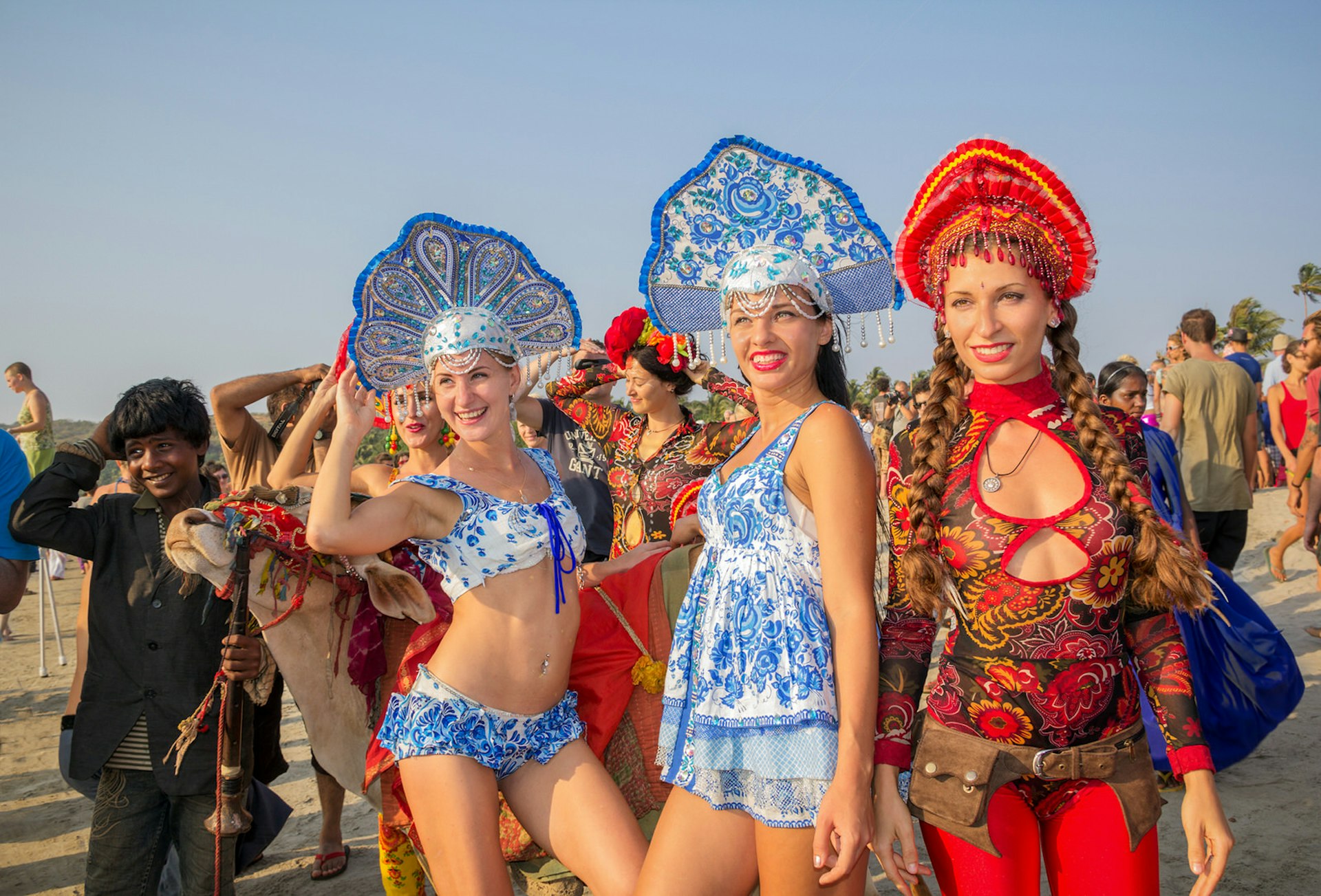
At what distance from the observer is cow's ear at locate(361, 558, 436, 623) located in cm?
300

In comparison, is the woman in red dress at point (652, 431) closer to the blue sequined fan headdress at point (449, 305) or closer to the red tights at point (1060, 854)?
the blue sequined fan headdress at point (449, 305)

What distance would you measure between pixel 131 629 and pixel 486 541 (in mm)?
1706

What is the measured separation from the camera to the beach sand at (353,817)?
3.84 m

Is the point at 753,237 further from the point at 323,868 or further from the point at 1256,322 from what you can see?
the point at 1256,322

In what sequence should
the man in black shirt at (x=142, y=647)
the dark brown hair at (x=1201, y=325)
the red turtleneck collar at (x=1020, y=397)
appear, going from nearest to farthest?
the red turtleneck collar at (x=1020, y=397) < the man in black shirt at (x=142, y=647) < the dark brown hair at (x=1201, y=325)

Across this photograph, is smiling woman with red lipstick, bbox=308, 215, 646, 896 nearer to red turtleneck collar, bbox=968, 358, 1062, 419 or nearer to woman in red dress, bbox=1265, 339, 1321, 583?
red turtleneck collar, bbox=968, 358, 1062, 419

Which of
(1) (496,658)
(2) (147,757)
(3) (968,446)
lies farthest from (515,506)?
(2) (147,757)

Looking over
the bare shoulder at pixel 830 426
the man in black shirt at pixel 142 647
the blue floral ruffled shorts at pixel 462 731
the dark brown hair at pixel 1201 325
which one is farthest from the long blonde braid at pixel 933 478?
the dark brown hair at pixel 1201 325

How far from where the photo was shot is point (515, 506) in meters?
2.68

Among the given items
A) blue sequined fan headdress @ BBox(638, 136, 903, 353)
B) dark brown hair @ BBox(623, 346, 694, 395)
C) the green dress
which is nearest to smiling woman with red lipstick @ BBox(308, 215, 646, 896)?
blue sequined fan headdress @ BBox(638, 136, 903, 353)

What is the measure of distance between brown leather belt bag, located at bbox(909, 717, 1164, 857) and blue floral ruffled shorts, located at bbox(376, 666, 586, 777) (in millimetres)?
1120

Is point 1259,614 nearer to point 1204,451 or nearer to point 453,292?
point 1204,451

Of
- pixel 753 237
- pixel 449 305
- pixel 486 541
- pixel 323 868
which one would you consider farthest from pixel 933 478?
pixel 323 868

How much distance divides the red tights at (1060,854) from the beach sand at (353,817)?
229 cm
